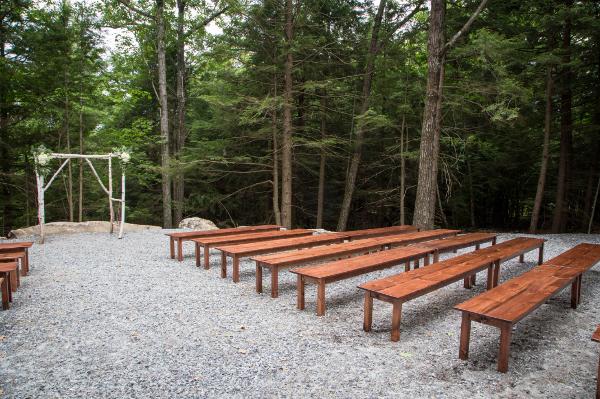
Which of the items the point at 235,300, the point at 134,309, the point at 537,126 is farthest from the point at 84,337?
the point at 537,126

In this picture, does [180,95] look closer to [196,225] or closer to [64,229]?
[196,225]

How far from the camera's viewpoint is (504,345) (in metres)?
2.30

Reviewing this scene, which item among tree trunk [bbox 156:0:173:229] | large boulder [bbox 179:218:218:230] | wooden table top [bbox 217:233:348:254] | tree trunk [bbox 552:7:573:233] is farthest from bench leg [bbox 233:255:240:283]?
tree trunk [bbox 552:7:573:233]

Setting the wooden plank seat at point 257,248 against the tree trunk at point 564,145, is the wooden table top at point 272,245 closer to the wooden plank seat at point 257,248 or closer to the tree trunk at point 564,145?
the wooden plank seat at point 257,248

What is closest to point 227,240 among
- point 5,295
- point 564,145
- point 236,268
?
point 236,268

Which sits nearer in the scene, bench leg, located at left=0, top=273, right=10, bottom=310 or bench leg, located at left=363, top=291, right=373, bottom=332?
bench leg, located at left=363, top=291, right=373, bottom=332

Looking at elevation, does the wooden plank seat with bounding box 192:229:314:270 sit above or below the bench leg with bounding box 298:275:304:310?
above

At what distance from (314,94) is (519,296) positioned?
29.1 feet

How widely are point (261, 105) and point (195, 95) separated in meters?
8.34

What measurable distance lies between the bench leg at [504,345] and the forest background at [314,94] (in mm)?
6190

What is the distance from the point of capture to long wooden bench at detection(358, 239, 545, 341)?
277 centimetres

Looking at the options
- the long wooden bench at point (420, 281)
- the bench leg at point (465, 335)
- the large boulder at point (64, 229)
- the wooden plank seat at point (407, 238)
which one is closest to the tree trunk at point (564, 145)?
the wooden plank seat at point (407, 238)

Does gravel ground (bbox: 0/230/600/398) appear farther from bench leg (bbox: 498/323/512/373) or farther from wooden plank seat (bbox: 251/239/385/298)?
wooden plank seat (bbox: 251/239/385/298)

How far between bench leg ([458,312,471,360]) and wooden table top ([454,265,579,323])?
74 millimetres
